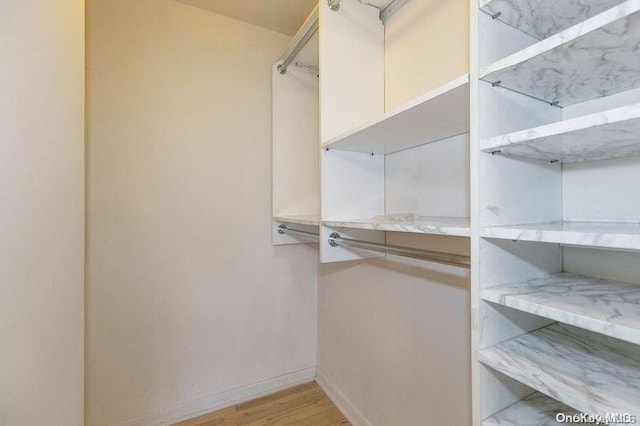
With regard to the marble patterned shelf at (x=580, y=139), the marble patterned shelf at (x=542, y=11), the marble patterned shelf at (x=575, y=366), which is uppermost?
the marble patterned shelf at (x=542, y=11)

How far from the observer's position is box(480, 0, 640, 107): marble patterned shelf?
1.66 feet

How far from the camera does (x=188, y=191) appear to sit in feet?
5.90

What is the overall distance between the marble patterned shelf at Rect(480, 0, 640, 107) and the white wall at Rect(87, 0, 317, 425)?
5.24 feet

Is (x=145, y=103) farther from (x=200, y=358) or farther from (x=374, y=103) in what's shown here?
(x=200, y=358)

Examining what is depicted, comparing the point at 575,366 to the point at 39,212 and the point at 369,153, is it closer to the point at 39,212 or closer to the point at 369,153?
the point at 369,153

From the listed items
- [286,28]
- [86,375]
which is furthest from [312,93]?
[86,375]

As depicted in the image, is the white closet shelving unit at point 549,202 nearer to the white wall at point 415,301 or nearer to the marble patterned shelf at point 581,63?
the marble patterned shelf at point 581,63

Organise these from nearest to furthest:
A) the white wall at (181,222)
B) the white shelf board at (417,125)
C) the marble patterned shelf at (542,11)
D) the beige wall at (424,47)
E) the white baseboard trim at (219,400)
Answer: the marble patterned shelf at (542,11) → the white shelf board at (417,125) → the beige wall at (424,47) → the white wall at (181,222) → the white baseboard trim at (219,400)

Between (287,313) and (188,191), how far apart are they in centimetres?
111

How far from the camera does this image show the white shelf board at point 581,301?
50cm

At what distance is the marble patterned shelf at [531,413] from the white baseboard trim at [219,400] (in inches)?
66.6

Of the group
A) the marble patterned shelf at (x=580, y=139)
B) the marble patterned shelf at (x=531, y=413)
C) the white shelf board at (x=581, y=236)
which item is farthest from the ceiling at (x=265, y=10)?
the marble patterned shelf at (x=531, y=413)

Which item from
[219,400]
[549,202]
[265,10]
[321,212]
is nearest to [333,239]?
[321,212]

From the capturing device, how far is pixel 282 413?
5.96 ft
